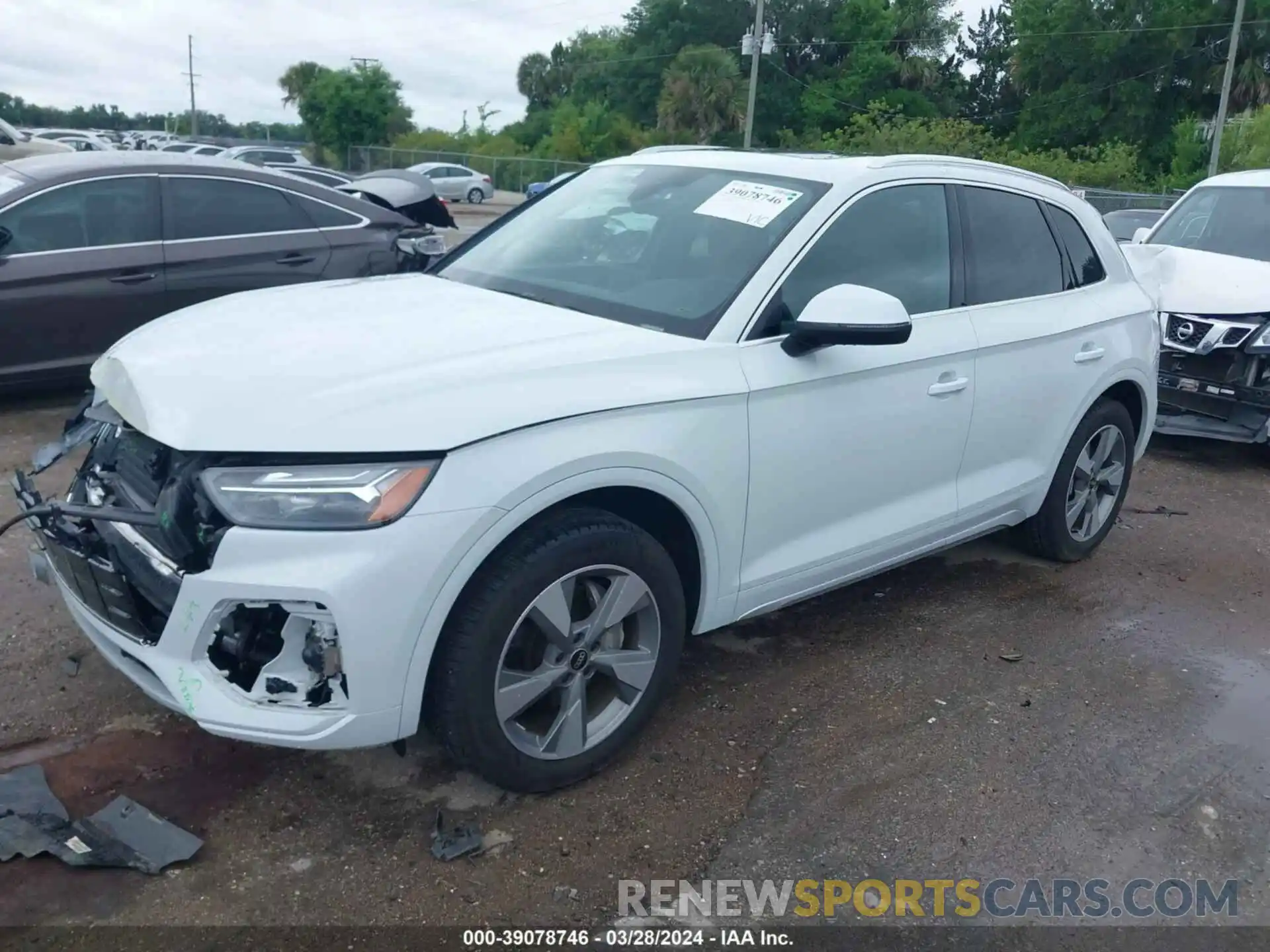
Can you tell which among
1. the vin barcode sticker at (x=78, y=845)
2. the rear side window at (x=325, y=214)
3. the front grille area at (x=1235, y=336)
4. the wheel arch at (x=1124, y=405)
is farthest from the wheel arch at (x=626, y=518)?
the front grille area at (x=1235, y=336)

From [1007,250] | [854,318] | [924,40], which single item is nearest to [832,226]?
[854,318]

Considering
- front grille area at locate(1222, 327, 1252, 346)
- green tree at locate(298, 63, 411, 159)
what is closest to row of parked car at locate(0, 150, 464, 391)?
front grille area at locate(1222, 327, 1252, 346)

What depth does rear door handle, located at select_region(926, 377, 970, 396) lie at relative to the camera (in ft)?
12.8

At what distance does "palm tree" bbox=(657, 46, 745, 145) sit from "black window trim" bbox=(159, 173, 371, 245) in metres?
43.2

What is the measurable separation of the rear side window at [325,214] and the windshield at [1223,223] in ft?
19.3

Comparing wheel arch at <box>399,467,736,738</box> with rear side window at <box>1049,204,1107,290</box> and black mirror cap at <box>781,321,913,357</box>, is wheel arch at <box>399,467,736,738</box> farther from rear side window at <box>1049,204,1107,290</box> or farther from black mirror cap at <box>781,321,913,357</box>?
rear side window at <box>1049,204,1107,290</box>

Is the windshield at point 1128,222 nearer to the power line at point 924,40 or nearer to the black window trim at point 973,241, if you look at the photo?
the black window trim at point 973,241

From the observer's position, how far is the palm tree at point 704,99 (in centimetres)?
4897

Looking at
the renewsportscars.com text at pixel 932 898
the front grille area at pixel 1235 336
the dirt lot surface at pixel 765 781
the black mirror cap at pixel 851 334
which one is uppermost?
the black mirror cap at pixel 851 334

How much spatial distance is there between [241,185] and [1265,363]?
638 centimetres

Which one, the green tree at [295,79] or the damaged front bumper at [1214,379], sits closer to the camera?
the damaged front bumper at [1214,379]

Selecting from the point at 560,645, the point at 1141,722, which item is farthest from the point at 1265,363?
the point at 560,645

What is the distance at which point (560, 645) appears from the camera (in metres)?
3.01

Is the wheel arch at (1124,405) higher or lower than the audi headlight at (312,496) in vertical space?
lower
